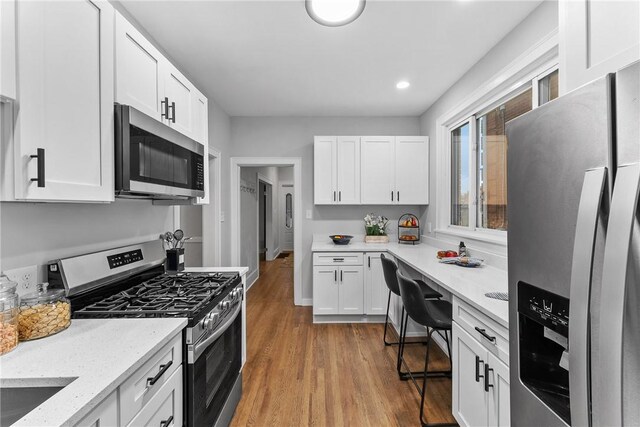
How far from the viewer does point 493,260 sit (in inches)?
93.9

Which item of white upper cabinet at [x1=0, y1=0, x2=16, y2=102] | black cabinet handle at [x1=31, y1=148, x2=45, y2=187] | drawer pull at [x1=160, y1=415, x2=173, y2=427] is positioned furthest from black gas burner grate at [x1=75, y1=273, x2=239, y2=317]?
white upper cabinet at [x1=0, y1=0, x2=16, y2=102]

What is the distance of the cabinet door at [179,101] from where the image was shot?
1816mm

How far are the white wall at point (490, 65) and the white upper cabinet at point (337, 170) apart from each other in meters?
0.94

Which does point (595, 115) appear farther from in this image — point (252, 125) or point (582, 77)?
point (252, 125)

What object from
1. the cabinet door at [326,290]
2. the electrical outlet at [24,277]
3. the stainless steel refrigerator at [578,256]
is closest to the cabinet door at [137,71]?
the electrical outlet at [24,277]

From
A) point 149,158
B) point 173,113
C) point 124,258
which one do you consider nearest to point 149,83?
point 173,113

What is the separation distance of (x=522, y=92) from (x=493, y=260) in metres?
1.31

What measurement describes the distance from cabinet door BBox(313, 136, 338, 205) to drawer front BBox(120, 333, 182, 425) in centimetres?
283

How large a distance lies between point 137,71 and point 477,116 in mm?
2853

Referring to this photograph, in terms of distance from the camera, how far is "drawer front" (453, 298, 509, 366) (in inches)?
50.1

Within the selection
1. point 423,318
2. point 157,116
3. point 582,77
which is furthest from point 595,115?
point 157,116

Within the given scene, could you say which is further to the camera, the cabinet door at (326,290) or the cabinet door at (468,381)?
the cabinet door at (326,290)

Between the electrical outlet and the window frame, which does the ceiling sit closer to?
the window frame

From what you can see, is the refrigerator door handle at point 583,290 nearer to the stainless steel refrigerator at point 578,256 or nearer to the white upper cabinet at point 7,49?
the stainless steel refrigerator at point 578,256
